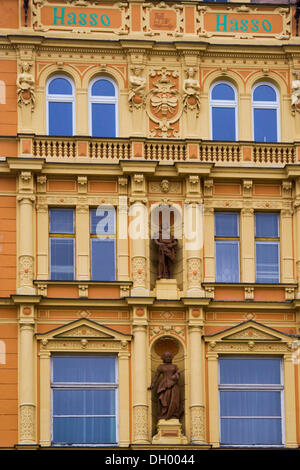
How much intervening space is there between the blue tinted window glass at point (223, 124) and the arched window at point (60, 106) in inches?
154

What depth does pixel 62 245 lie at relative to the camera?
46031mm

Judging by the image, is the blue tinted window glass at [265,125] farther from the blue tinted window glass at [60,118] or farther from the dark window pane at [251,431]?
the dark window pane at [251,431]

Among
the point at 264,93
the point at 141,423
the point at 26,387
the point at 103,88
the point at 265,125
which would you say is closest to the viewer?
the point at 26,387

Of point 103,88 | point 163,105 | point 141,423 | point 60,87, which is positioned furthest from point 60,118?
point 141,423

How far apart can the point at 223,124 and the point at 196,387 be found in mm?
7497

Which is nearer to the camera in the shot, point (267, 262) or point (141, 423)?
point (141, 423)

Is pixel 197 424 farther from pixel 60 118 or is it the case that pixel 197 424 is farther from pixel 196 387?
pixel 60 118

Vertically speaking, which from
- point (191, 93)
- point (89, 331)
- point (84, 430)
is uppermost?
point (191, 93)

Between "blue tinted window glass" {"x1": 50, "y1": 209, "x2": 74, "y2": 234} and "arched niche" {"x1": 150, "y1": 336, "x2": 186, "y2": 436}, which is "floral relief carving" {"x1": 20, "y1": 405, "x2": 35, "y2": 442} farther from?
"blue tinted window glass" {"x1": 50, "y1": 209, "x2": 74, "y2": 234}

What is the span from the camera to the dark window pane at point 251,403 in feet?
149

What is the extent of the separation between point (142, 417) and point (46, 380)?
267cm

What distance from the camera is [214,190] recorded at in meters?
46.6

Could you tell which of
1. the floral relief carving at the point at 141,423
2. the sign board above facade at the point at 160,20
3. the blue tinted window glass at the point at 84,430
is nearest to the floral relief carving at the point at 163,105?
the sign board above facade at the point at 160,20

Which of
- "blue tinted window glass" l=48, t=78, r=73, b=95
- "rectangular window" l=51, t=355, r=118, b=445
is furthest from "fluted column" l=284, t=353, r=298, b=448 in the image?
"blue tinted window glass" l=48, t=78, r=73, b=95
